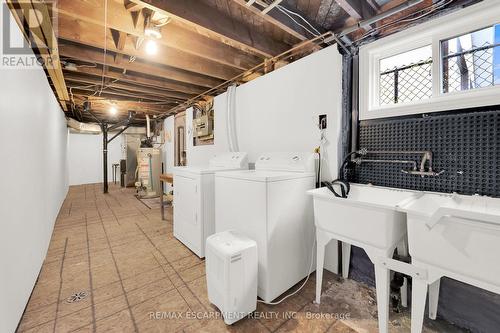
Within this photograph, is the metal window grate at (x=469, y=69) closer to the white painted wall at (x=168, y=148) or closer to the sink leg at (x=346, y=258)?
the sink leg at (x=346, y=258)

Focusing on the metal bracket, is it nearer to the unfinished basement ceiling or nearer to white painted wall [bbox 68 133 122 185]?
the unfinished basement ceiling

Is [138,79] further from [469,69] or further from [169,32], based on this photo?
[469,69]

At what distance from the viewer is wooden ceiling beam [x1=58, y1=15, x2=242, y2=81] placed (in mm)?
2051

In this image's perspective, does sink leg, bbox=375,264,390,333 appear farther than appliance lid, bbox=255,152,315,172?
No

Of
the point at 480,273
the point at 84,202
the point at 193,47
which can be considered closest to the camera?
the point at 480,273

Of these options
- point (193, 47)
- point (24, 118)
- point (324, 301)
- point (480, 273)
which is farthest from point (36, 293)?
point (480, 273)

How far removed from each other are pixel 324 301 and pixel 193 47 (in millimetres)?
2827

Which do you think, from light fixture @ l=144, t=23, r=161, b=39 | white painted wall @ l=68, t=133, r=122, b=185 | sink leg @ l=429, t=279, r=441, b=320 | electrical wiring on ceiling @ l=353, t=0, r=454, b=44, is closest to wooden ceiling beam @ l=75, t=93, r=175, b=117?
white painted wall @ l=68, t=133, r=122, b=185

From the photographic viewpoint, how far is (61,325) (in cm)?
142

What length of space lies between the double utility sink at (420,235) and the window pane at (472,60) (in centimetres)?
79

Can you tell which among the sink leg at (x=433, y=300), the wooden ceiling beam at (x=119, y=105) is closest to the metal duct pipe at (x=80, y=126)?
the wooden ceiling beam at (x=119, y=105)

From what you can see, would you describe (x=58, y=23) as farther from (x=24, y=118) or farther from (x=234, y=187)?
(x=234, y=187)

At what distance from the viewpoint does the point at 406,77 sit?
179cm

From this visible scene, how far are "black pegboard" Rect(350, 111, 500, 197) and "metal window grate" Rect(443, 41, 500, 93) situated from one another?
23 centimetres
